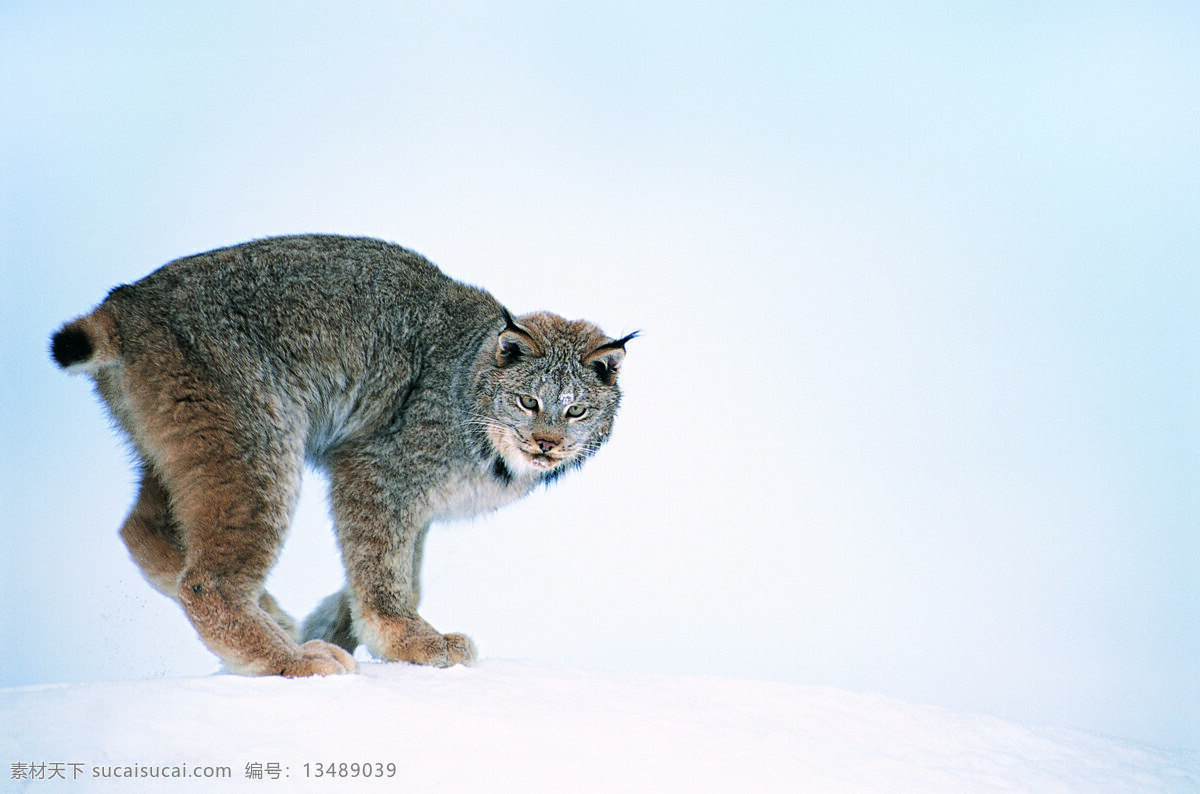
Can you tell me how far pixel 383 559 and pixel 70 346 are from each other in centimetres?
201

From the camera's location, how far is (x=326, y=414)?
20.3 feet

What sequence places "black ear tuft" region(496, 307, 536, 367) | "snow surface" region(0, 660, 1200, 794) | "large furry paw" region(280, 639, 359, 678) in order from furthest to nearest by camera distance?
"black ear tuft" region(496, 307, 536, 367)
"large furry paw" region(280, 639, 359, 678)
"snow surface" region(0, 660, 1200, 794)

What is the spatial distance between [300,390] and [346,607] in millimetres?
1548

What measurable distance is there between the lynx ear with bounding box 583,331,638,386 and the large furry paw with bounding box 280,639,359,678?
2.31 m

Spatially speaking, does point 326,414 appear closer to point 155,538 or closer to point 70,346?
point 155,538

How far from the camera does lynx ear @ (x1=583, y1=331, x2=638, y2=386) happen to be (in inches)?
257

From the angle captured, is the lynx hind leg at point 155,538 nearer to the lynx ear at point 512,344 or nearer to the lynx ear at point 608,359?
the lynx ear at point 512,344

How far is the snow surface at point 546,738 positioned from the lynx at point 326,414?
556 millimetres

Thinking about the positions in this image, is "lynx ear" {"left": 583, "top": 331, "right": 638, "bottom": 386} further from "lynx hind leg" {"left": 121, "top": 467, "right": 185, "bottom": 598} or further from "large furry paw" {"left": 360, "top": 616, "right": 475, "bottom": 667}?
"lynx hind leg" {"left": 121, "top": 467, "right": 185, "bottom": 598}

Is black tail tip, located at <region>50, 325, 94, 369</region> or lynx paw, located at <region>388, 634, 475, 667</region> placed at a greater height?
black tail tip, located at <region>50, 325, 94, 369</region>

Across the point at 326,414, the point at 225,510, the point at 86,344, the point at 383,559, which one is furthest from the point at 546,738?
the point at 86,344

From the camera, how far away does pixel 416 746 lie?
4418 millimetres

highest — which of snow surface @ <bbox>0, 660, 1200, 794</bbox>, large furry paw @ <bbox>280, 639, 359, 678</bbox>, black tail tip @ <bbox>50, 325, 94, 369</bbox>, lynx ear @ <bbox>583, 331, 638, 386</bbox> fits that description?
lynx ear @ <bbox>583, 331, 638, 386</bbox>

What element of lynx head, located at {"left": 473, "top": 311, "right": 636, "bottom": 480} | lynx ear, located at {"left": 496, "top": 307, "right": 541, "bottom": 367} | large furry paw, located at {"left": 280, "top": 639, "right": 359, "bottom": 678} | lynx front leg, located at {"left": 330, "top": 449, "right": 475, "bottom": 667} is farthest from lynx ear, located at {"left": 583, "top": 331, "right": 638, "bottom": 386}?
large furry paw, located at {"left": 280, "top": 639, "right": 359, "bottom": 678}
